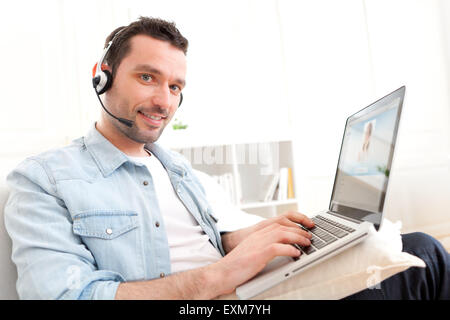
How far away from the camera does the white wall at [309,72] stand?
2.93 metres

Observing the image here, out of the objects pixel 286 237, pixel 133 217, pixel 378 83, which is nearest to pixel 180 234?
pixel 133 217

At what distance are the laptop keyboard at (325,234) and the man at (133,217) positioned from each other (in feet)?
0.09

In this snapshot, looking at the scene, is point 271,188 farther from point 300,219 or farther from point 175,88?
point 300,219

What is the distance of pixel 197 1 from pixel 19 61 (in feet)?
5.36

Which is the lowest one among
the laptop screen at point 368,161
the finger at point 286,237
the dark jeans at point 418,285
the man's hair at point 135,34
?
the dark jeans at point 418,285

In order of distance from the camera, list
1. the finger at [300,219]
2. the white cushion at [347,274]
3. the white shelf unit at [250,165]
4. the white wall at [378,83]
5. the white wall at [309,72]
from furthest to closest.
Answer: the white wall at [378,83]
the white wall at [309,72]
the white shelf unit at [250,165]
the finger at [300,219]
the white cushion at [347,274]

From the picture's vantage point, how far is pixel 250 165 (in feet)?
9.70

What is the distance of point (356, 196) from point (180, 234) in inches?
19.3

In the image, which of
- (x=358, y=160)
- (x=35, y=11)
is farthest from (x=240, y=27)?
(x=358, y=160)

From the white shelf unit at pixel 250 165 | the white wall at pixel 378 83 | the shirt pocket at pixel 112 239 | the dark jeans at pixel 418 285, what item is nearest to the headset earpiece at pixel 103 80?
the shirt pocket at pixel 112 239

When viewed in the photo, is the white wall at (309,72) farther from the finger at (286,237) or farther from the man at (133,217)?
the finger at (286,237)

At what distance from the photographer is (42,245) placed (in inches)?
29.5

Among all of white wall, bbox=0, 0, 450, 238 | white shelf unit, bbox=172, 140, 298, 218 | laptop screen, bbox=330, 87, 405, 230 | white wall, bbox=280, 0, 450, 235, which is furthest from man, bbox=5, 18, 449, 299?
A: white wall, bbox=280, 0, 450, 235

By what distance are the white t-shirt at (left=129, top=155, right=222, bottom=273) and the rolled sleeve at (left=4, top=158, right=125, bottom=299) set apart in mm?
208
